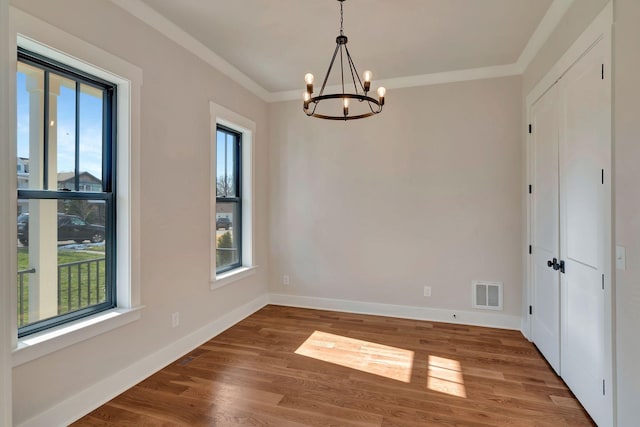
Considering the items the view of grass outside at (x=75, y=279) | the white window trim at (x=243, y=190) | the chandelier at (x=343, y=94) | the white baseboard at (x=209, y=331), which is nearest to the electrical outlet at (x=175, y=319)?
the white baseboard at (x=209, y=331)

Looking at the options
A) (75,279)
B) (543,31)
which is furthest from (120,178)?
(543,31)

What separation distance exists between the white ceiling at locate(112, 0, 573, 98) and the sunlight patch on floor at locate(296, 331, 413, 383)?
299cm

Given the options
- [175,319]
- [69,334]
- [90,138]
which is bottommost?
[175,319]

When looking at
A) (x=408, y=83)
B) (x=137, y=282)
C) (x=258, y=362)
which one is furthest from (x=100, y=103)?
(x=408, y=83)

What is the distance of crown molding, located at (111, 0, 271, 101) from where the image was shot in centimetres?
255

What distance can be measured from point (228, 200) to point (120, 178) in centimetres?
159

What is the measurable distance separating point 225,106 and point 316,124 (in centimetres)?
128

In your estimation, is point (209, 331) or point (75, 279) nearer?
point (75, 279)

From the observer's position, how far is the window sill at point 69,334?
1.86m

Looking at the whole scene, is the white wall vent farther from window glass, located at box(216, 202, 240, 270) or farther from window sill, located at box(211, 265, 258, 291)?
window glass, located at box(216, 202, 240, 270)

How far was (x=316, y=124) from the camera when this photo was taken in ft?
14.7

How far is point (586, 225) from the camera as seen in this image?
2209 millimetres

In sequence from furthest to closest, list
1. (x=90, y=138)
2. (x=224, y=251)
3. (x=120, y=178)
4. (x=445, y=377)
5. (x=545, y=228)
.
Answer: (x=224, y=251)
(x=545, y=228)
(x=445, y=377)
(x=120, y=178)
(x=90, y=138)

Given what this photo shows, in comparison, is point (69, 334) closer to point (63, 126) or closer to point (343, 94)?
point (63, 126)
